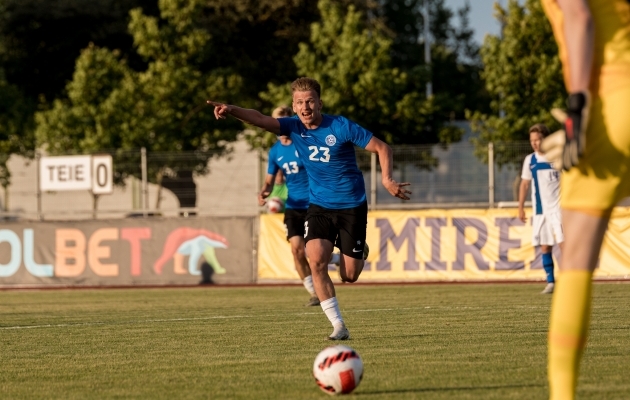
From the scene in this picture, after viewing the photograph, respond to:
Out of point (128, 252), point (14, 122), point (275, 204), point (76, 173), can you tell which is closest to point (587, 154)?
point (275, 204)

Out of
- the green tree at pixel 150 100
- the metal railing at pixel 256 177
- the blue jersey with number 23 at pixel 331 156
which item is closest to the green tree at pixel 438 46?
the green tree at pixel 150 100

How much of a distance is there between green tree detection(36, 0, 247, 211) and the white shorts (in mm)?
17025

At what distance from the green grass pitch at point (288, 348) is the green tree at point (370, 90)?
54.1 ft

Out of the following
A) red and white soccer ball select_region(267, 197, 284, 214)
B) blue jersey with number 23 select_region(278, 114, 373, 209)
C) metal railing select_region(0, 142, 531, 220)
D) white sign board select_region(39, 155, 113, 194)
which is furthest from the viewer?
white sign board select_region(39, 155, 113, 194)

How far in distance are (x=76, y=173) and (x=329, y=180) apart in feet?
54.0

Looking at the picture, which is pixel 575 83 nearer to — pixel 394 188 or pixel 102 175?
pixel 394 188

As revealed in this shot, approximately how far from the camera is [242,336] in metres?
10.3

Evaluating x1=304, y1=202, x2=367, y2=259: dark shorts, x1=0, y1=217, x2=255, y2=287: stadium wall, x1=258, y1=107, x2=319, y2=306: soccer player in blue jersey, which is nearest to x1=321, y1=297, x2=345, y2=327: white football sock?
x1=304, y1=202, x2=367, y2=259: dark shorts

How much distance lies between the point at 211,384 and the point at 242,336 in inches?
135

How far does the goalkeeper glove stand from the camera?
470 cm

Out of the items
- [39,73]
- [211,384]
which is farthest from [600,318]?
[39,73]

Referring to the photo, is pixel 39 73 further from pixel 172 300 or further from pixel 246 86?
pixel 172 300

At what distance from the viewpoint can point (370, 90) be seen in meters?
32.7

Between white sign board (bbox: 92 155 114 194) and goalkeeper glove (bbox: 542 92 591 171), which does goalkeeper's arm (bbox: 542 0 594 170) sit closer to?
goalkeeper glove (bbox: 542 92 591 171)
